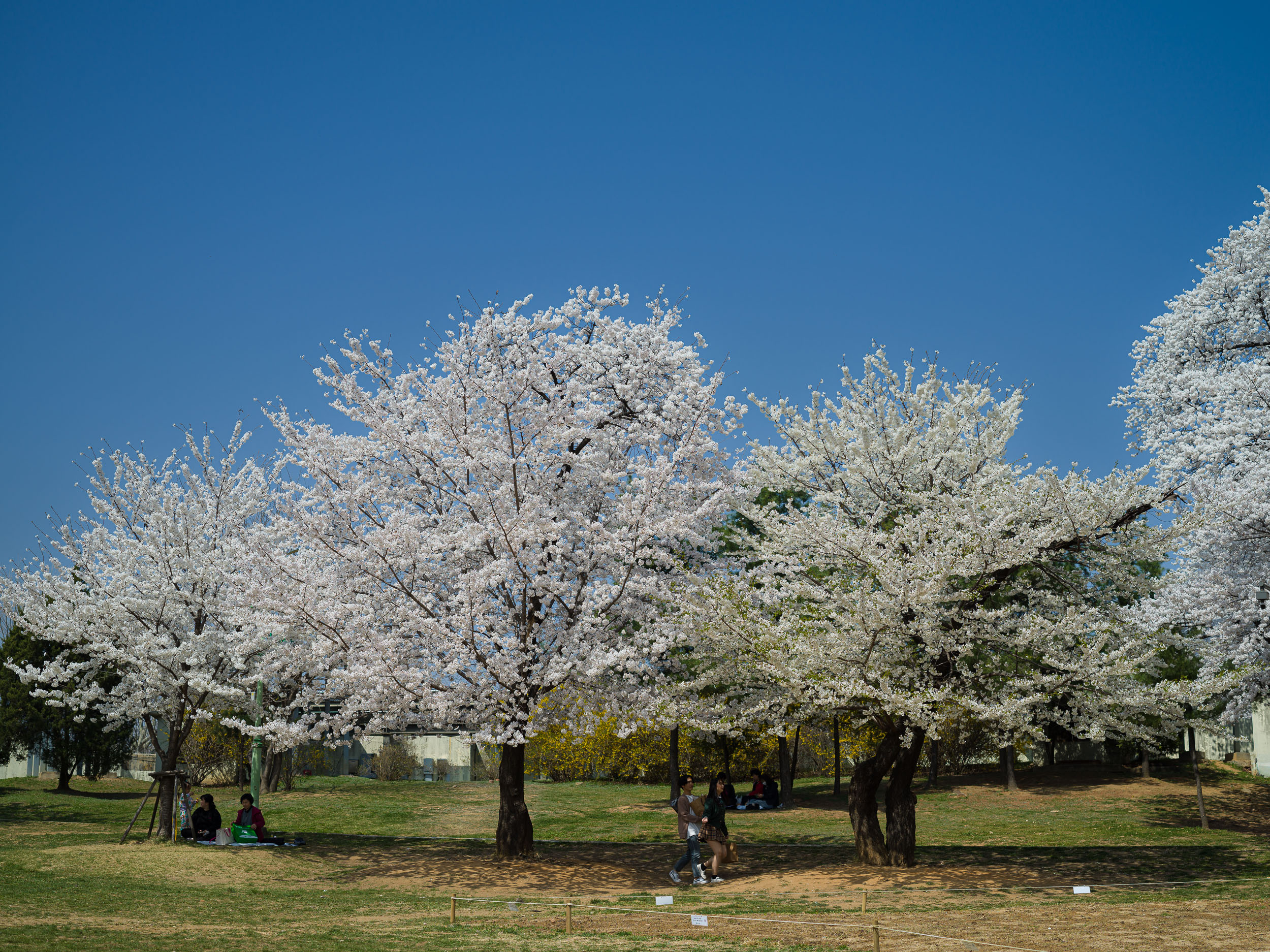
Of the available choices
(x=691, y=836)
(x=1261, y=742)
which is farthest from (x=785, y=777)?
(x=1261, y=742)

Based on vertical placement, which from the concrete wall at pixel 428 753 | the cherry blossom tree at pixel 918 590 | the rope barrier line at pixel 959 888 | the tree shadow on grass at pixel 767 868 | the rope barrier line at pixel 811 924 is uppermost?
the cherry blossom tree at pixel 918 590

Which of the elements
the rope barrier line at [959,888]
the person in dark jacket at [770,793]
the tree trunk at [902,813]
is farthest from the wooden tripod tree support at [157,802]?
the person in dark jacket at [770,793]

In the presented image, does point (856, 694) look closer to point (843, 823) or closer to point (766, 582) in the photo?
point (766, 582)

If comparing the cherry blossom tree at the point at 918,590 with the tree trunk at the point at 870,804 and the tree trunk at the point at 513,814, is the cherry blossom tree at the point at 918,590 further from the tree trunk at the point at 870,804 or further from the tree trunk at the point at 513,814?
the tree trunk at the point at 513,814

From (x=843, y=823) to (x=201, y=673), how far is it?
43.8 ft

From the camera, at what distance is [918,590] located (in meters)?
12.6

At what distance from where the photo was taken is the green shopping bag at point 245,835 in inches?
687

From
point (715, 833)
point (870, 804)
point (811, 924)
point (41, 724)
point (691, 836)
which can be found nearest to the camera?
point (811, 924)

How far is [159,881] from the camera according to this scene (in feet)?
46.2

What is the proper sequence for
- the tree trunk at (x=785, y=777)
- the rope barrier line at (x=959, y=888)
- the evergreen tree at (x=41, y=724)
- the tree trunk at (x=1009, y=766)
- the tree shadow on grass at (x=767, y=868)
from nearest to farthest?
the rope barrier line at (x=959, y=888) → the tree shadow on grass at (x=767, y=868) → the tree trunk at (x=785, y=777) → the tree trunk at (x=1009, y=766) → the evergreen tree at (x=41, y=724)

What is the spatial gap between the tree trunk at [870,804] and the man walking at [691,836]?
2.31 metres

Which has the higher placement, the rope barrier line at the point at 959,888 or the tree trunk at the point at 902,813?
the tree trunk at the point at 902,813

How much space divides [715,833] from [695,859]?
535 millimetres

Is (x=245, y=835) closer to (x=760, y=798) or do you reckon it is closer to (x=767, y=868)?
(x=767, y=868)
